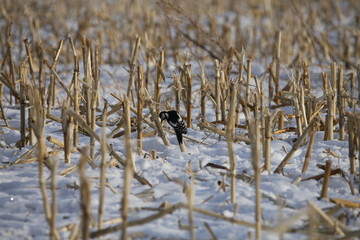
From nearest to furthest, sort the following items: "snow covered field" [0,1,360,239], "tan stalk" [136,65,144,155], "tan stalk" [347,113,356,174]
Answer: "snow covered field" [0,1,360,239] → "tan stalk" [347,113,356,174] → "tan stalk" [136,65,144,155]

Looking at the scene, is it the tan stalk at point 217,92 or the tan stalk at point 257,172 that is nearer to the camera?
the tan stalk at point 257,172

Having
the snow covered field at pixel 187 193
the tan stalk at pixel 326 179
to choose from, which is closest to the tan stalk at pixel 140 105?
the snow covered field at pixel 187 193

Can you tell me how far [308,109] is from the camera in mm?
3307

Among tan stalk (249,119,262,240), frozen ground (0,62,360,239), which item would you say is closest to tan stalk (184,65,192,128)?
frozen ground (0,62,360,239)

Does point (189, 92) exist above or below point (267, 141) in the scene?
above

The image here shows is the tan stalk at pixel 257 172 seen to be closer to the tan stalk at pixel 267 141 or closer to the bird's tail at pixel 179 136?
the tan stalk at pixel 267 141

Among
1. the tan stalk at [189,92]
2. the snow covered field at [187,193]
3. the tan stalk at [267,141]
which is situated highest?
the tan stalk at [189,92]

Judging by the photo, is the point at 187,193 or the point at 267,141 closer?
the point at 187,193

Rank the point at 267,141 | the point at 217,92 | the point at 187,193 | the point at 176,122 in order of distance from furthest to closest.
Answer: the point at 217,92, the point at 176,122, the point at 267,141, the point at 187,193

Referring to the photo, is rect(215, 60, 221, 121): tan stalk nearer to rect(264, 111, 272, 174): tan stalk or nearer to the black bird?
the black bird

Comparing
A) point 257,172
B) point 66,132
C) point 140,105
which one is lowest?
point 257,172

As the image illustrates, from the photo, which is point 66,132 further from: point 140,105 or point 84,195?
point 84,195

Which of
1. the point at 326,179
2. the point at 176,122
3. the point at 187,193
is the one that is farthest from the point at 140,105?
the point at 326,179

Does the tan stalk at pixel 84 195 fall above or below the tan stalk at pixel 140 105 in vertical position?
below
